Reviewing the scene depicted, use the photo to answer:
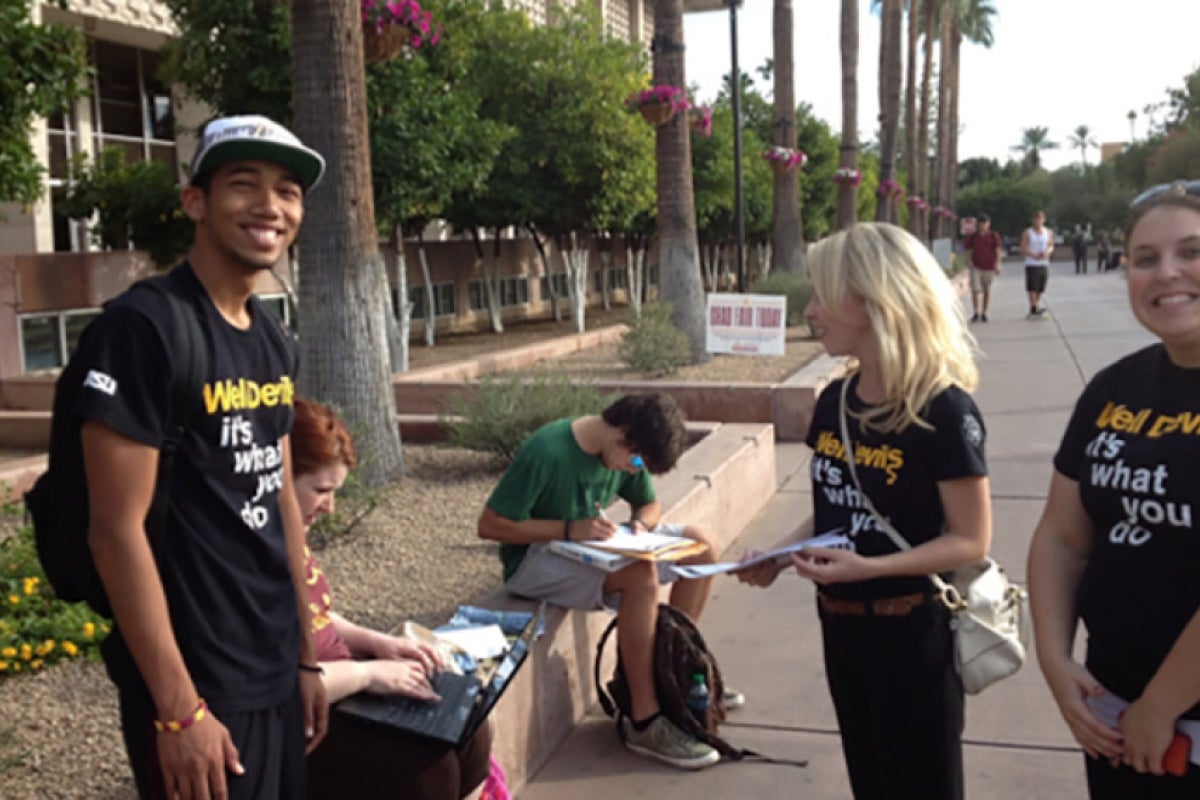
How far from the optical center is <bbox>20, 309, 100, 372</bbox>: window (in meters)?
12.9

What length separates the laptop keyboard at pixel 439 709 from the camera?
9.37 ft

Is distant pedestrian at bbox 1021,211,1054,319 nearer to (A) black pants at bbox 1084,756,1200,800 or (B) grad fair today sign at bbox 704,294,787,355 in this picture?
(B) grad fair today sign at bbox 704,294,787,355

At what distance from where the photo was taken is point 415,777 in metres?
2.85

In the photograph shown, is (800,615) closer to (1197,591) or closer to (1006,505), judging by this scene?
(1006,505)

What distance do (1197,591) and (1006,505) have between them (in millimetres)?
5742

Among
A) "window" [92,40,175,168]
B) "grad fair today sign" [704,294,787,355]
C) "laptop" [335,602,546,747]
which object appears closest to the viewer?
"laptop" [335,602,546,747]

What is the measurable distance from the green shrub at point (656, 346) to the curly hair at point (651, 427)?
24.7 feet

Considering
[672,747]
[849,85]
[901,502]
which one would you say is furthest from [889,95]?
[901,502]

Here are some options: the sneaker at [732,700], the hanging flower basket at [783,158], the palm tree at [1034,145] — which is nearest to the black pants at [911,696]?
the sneaker at [732,700]

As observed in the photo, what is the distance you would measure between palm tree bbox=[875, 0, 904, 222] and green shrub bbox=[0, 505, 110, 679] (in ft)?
94.9

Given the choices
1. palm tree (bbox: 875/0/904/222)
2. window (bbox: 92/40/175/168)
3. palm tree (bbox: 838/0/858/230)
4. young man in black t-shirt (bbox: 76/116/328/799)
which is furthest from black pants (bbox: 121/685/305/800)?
palm tree (bbox: 875/0/904/222)

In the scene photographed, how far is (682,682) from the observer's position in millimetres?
4152

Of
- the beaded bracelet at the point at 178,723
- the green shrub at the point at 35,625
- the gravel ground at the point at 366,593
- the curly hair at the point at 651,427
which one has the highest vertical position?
the curly hair at the point at 651,427

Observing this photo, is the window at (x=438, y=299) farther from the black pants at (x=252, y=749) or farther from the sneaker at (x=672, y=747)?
the black pants at (x=252, y=749)
